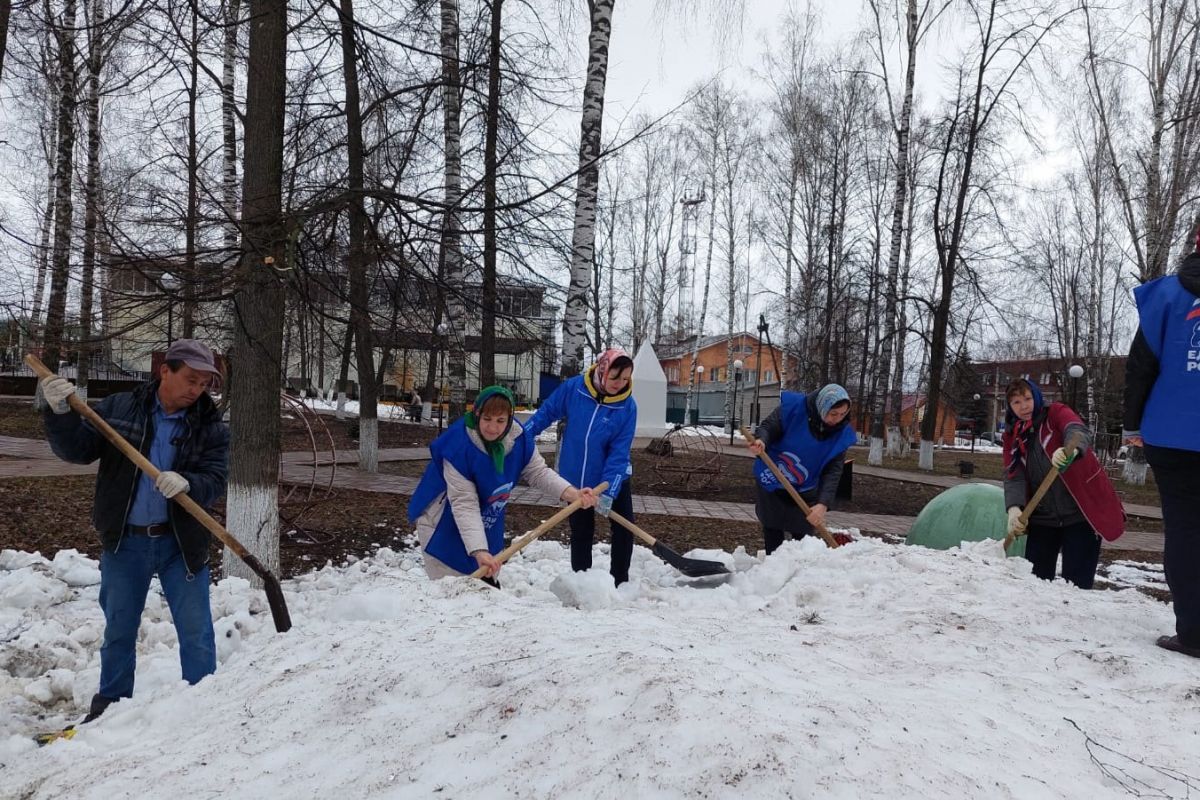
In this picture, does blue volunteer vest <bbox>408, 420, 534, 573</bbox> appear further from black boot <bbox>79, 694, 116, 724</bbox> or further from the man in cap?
black boot <bbox>79, 694, 116, 724</bbox>

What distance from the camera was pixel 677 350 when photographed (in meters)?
52.9

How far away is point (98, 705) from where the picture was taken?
2.83 m

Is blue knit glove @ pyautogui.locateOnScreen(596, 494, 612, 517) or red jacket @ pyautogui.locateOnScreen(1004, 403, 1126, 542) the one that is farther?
blue knit glove @ pyautogui.locateOnScreen(596, 494, 612, 517)

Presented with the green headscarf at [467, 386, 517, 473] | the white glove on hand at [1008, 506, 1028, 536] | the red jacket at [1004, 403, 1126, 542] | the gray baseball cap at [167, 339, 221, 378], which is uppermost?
the gray baseball cap at [167, 339, 221, 378]

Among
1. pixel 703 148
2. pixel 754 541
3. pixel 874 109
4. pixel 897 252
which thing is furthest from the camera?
pixel 703 148

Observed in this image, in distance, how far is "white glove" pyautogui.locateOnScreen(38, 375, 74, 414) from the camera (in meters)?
2.61

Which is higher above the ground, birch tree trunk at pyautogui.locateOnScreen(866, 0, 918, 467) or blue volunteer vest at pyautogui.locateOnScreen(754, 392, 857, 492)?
birch tree trunk at pyautogui.locateOnScreen(866, 0, 918, 467)

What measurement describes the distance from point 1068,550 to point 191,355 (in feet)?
15.5

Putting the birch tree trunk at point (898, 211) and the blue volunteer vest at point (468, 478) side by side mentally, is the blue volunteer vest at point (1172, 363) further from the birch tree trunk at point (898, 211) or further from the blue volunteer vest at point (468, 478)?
the birch tree trunk at point (898, 211)

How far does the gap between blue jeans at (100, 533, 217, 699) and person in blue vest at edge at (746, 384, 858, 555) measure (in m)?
3.22

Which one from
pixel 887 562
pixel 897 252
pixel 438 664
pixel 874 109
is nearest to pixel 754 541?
pixel 887 562

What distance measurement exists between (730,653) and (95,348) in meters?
4.03

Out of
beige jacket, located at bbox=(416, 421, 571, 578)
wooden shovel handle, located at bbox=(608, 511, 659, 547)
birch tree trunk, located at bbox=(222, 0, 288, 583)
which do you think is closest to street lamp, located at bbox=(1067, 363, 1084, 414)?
wooden shovel handle, located at bbox=(608, 511, 659, 547)

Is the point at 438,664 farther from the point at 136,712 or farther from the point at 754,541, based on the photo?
the point at 754,541
